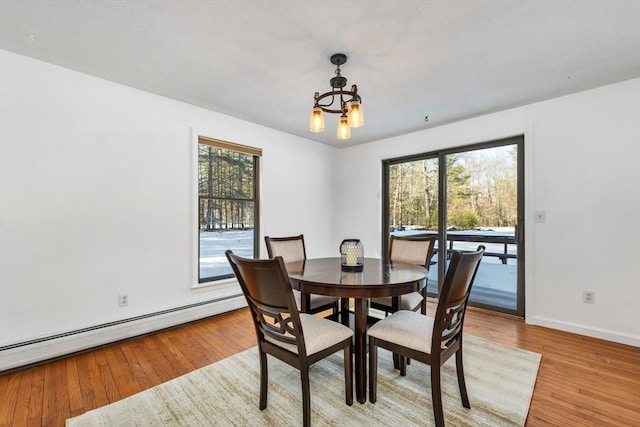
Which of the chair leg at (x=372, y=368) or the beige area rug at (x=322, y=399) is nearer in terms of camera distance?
the beige area rug at (x=322, y=399)

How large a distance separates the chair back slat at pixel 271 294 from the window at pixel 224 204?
197cm

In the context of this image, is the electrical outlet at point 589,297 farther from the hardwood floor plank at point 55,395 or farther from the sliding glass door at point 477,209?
the hardwood floor plank at point 55,395

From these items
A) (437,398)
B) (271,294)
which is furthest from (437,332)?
(271,294)

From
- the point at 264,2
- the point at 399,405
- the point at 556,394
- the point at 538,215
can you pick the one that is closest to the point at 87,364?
the point at 399,405

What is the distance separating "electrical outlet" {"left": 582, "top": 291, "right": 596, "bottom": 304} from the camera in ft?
8.87

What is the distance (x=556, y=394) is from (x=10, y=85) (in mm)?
4376

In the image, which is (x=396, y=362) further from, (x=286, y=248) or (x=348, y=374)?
(x=286, y=248)

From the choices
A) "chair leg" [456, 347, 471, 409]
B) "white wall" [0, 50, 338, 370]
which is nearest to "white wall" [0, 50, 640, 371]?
"white wall" [0, 50, 338, 370]

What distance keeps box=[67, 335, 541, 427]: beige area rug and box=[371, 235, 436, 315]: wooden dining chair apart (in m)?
0.43

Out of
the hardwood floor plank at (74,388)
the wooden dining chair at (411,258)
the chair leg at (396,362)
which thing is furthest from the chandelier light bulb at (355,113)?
the hardwood floor plank at (74,388)

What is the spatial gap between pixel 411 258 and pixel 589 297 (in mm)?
1739

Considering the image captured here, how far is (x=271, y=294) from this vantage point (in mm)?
1461

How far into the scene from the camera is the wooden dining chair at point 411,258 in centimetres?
232

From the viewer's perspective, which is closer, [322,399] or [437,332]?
[437,332]
